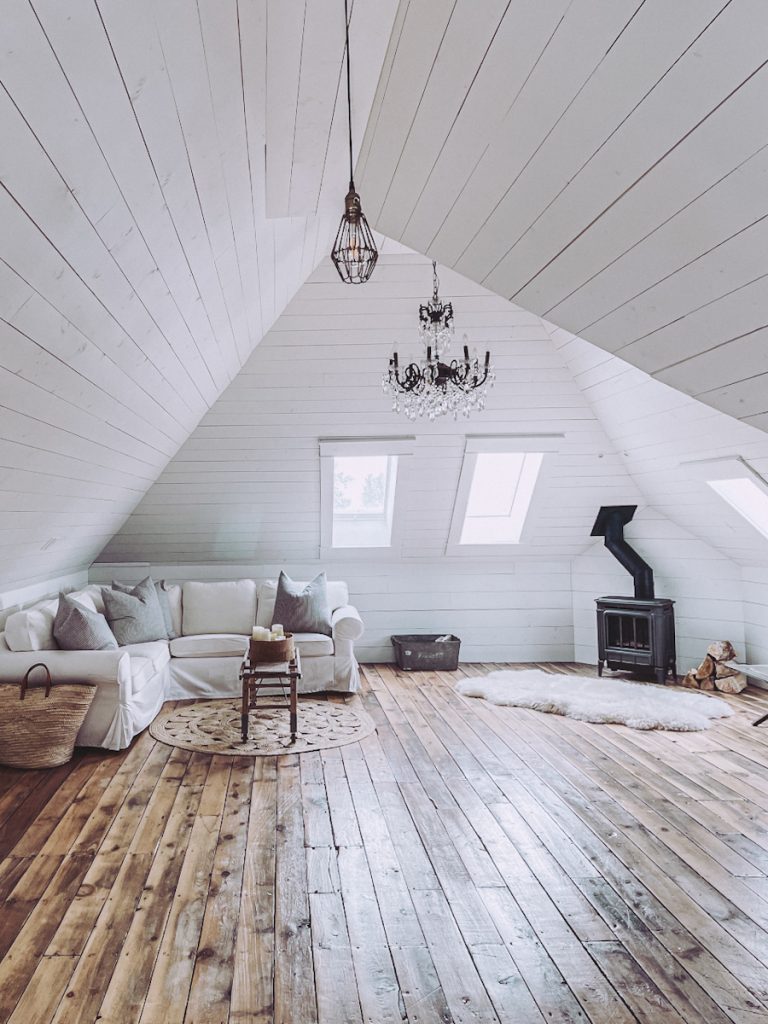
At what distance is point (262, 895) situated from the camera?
2762 millimetres

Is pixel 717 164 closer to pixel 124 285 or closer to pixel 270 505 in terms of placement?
pixel 124 285

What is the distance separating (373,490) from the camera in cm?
703

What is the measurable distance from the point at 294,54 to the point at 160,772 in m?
3.53

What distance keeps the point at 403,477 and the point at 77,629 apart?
2762 mm

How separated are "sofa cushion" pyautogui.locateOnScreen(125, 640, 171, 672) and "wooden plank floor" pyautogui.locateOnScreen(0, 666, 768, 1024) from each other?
0.91 meters

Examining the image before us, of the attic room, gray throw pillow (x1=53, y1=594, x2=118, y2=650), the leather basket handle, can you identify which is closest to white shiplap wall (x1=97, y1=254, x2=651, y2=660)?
the attic room

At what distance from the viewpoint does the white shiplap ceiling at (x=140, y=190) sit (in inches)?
53.6

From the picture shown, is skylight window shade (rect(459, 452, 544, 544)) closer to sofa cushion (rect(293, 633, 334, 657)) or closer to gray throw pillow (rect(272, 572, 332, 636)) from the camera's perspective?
gray throw pillow (rect(272, 572, 332, 636))

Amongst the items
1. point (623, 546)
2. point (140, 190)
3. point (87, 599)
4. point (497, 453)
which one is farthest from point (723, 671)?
point (140, 190)

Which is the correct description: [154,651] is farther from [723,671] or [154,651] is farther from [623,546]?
[723,671]

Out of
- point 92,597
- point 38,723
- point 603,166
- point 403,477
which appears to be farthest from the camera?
point 403,477

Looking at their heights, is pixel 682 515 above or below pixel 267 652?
above

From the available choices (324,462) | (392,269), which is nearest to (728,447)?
(392,269)

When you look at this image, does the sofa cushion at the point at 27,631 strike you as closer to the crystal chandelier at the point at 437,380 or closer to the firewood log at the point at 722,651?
the crystal chandelier at the point at 437,380
